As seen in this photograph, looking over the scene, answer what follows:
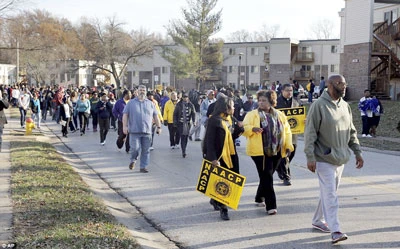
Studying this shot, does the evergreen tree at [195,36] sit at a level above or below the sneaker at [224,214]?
above

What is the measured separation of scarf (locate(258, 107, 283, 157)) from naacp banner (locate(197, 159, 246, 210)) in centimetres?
65

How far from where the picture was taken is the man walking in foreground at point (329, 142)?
18.8 ft

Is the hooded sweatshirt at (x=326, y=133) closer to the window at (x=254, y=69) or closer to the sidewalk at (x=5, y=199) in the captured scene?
the sidewalk at (x=5, y=199)

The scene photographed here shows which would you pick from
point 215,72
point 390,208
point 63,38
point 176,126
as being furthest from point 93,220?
point 63,38

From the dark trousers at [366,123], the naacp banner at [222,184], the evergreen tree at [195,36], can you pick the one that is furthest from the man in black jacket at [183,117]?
the evergreen tree at [195,36]

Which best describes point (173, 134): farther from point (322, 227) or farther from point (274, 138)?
point (322, 227)

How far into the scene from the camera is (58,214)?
654 centimetres

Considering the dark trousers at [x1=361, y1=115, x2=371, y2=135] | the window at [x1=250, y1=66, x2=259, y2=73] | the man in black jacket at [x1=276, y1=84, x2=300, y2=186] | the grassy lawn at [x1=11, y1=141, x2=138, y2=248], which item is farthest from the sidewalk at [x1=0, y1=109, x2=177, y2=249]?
the window at [x1=250, y1=66, x2=259, y2=73]

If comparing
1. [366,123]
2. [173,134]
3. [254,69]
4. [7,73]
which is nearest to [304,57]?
[254,69]

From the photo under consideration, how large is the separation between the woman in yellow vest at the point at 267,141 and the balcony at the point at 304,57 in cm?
6063

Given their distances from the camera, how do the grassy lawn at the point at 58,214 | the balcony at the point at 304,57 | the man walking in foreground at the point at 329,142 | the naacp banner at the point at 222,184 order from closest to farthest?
the grassy lawn at the point at 58,214 → the man walking in foreground at the point at 329,142 → the naacp banner at the point at 222,184 → the balcony at the point at 304,57

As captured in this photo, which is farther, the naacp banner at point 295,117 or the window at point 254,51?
the window at point 254,51

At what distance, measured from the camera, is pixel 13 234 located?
558 cm

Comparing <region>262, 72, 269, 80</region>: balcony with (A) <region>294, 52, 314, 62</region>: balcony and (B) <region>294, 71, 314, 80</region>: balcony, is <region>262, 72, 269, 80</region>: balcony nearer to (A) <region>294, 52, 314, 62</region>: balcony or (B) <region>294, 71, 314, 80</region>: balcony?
(B) <region>294, 71, 314, 80</region>: balcony
